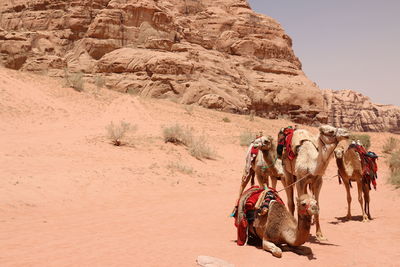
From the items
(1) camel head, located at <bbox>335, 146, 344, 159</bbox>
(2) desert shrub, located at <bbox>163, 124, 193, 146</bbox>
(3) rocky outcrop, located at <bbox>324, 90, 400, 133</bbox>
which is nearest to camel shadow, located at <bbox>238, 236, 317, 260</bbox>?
(1) camel head, located at <bbox>335, 146, 344, 159</bbox>

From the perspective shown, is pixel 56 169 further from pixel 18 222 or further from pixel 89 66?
pixel 89 66

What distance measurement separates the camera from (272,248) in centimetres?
523

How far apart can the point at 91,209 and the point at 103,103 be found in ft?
54.3

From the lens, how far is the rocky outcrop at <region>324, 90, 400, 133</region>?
228ft

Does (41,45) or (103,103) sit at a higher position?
(41,45)

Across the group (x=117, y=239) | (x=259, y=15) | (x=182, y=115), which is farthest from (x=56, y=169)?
(x=259, y=15)

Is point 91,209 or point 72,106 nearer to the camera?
point 91,209

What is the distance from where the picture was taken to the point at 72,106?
23094 mm

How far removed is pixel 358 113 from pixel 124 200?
70120mm

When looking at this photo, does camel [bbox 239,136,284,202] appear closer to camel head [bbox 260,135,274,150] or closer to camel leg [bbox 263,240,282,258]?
camel head [bbox 260,135,274,150]

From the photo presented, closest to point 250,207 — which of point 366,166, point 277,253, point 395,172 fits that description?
point 277,253

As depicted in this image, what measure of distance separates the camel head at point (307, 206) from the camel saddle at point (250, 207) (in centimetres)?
60

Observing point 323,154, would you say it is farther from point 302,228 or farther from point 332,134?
point 302,228

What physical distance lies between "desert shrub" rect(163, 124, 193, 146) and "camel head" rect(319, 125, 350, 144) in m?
12.6
